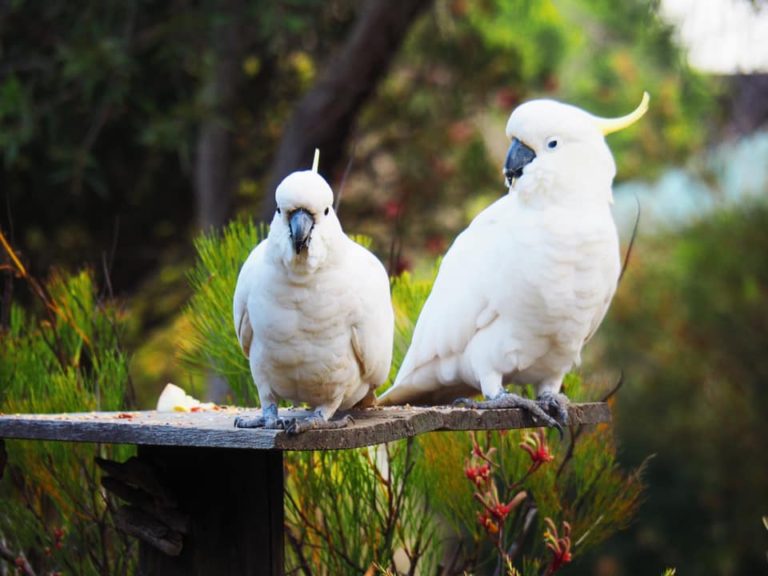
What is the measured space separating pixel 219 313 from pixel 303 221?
0.72 metres

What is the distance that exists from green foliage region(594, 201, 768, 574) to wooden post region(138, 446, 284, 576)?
391 centimetres

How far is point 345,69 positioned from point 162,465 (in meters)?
2.17

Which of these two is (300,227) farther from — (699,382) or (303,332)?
(699,382)

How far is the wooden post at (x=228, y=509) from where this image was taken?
6.32ft

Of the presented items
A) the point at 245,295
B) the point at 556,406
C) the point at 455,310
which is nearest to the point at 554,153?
the point at 455,310

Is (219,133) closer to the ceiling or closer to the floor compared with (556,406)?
closer to the ceiling

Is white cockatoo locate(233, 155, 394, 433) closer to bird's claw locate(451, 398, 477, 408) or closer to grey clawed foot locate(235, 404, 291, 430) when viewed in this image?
grey clawed foot locate(235, 404, 291, 430)

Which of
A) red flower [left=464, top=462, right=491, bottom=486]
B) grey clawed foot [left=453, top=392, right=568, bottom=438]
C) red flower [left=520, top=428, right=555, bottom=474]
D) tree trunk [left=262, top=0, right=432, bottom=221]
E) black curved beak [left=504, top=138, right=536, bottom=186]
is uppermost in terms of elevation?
tree trunk [left=262, top=0, right=432, bottom=221]

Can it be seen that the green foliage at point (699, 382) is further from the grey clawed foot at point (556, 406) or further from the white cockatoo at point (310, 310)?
the white cockatoo at point (310, 310)

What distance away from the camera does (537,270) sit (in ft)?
6.96

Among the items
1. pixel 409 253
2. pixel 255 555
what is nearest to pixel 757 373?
pixel 409 253

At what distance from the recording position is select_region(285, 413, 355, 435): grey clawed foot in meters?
1.62

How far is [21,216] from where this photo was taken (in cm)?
472

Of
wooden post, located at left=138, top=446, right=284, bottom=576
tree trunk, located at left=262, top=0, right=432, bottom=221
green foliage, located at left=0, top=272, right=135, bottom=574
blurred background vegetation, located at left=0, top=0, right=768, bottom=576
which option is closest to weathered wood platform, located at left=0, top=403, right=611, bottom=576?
wooden post, located at left=138, top=446, right=284, bottom=576
